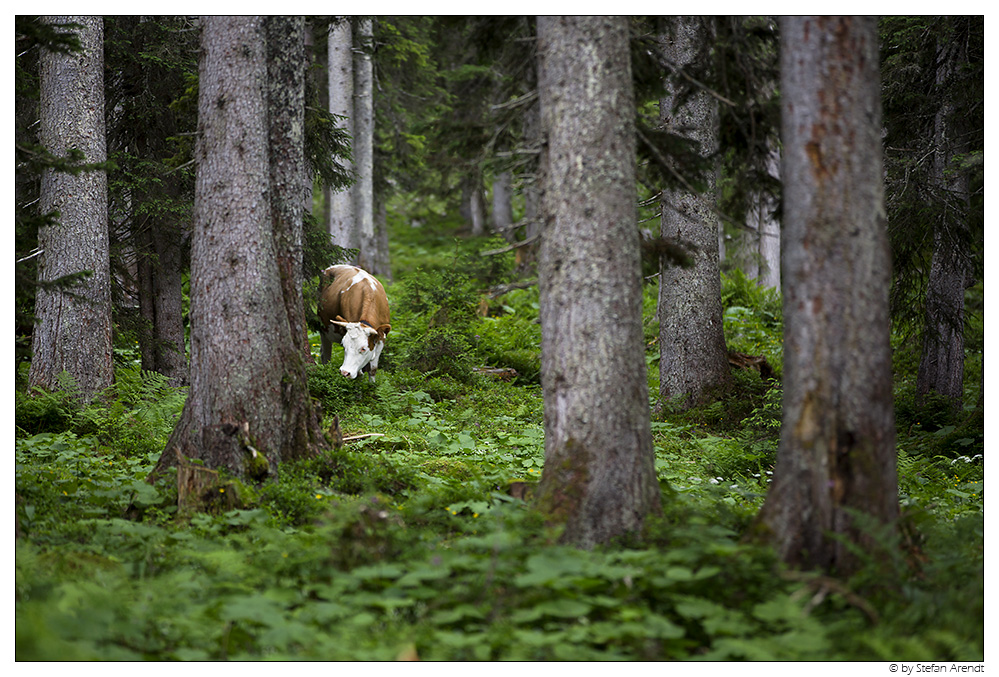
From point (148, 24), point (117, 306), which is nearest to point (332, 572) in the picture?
point (117, 306)

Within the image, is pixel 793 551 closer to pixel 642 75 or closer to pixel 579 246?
pixel 579 246

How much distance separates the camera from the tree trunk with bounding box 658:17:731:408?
10867 mm

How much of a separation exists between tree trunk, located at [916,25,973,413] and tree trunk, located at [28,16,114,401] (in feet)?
36.2

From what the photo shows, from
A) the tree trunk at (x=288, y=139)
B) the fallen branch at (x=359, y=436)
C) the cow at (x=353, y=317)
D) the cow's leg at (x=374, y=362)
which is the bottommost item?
the fallen branch at (x=359, y=436)

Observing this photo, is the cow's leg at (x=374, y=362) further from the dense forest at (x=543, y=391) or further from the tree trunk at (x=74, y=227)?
the tree trunk at (x=74, y=227)

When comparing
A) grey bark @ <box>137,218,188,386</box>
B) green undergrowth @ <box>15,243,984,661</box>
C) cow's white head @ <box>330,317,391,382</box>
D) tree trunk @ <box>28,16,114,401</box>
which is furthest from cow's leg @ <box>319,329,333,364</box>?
green undergrowth @ <box>15,243,984,661</box>

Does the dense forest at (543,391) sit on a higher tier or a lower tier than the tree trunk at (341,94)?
lower

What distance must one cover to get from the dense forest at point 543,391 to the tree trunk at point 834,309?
19mm

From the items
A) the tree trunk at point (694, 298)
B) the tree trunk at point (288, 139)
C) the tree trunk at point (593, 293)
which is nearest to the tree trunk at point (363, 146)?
the tree trunk at point (694, 298)

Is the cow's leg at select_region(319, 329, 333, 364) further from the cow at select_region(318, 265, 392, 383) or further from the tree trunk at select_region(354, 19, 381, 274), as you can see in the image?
the tree trunk at select_region(354, 19, 381, 274)

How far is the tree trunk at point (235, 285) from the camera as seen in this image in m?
6.54

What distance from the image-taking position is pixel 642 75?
19.7 feet

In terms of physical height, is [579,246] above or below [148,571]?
above
